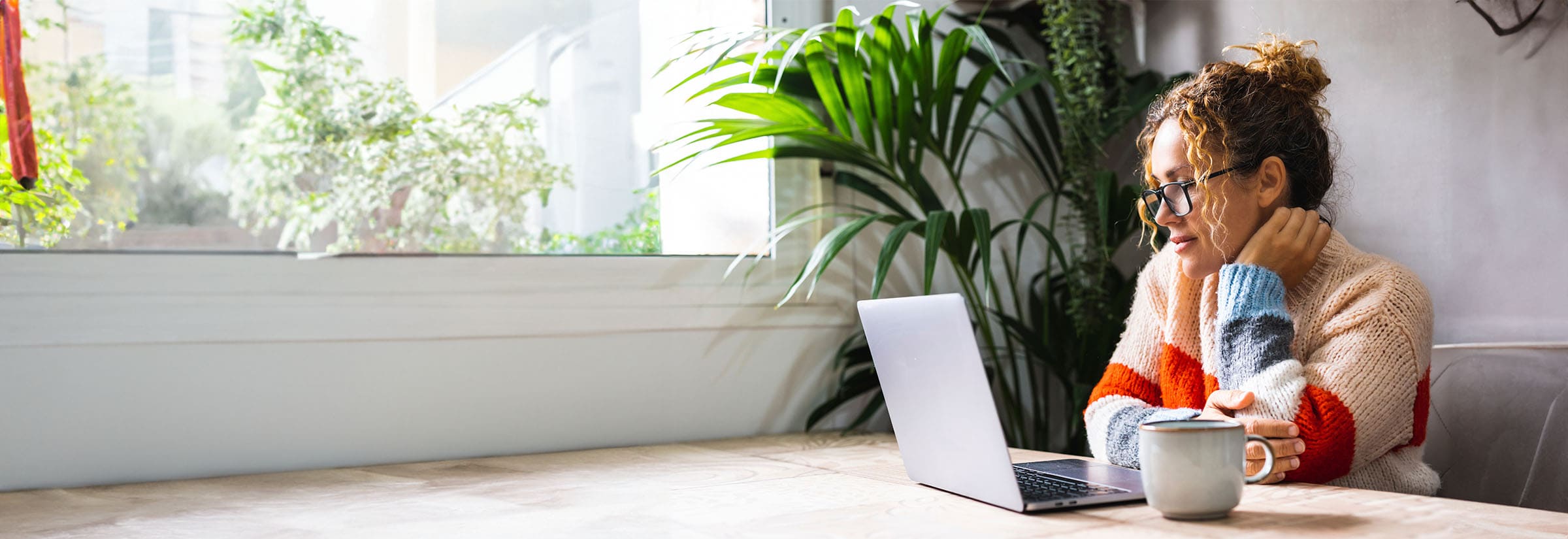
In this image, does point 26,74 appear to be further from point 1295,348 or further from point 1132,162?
point 1132,162

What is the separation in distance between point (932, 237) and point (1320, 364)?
66cm

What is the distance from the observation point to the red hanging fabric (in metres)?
1.61

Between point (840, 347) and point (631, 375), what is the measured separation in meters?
0.40

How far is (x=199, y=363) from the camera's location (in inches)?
63.5

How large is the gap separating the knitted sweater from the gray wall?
0.42 meters

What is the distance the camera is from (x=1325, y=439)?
1.28 m

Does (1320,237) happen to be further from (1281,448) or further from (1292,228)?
(1281,448)

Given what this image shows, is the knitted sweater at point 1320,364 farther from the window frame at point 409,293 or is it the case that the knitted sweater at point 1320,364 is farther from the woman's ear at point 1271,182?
the window frame at point 409,293

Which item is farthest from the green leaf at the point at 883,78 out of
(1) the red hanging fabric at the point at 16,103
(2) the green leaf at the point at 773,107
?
(1) the red hanging fabric at the point at 16,103

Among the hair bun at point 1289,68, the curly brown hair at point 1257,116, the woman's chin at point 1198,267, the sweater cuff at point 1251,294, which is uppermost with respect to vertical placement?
the hair bun at point 1289,68

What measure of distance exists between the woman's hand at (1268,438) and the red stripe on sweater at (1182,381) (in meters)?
0.21

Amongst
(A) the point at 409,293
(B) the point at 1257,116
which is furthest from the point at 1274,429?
(A) the point at 409,293

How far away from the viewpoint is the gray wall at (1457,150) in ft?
5.45

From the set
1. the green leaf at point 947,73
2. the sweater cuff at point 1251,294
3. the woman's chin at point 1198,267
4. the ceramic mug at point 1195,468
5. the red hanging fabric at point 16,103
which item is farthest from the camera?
the green leaf at point 947,73
